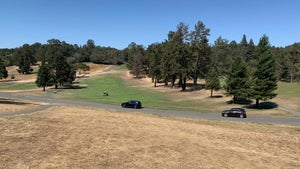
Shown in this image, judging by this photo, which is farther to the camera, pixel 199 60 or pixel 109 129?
pixel 199 60

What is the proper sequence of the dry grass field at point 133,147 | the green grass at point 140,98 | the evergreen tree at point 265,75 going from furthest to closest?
the green grass at point 140,98, the evergreen tree at point 265,75, the dry grass field at point 133,147

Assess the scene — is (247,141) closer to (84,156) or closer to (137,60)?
(84,156)

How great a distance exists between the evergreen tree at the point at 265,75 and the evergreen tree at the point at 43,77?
205ft

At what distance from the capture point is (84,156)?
613 inches

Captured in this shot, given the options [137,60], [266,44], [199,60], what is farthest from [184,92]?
[137,60]

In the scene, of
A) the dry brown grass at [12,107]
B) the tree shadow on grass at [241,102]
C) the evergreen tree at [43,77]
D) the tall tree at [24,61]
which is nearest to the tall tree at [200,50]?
the tree shadow on grass at [241,102]

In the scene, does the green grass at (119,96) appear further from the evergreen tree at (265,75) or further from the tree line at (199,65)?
the evergreen tree at (265,75)

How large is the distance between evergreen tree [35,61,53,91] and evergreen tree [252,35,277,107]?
62.4m

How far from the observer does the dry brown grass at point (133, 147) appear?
49.0ft

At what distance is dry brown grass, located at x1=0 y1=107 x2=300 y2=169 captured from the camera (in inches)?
588

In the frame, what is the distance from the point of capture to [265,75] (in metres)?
54.9

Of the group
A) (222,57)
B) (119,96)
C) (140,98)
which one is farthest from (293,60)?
(119,96)

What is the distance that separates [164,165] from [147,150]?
9.94 ft

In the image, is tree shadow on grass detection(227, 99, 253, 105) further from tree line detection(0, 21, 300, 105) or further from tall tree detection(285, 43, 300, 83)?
tall tree detection(285, 43, 300, 83)
